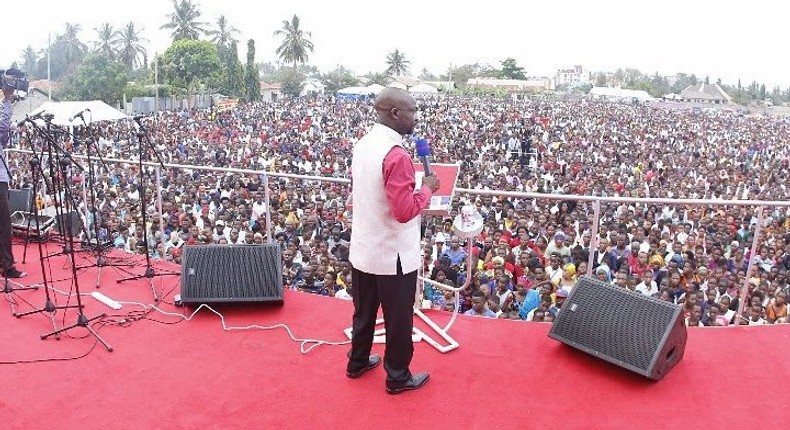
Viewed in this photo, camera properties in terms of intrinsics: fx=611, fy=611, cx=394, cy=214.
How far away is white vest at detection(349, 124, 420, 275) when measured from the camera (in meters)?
2.55

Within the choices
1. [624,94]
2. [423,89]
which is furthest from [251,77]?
[624,94]

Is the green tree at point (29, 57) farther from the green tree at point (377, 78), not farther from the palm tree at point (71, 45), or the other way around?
the green tree at point (377, 78)

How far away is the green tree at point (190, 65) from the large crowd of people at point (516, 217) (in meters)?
23.2

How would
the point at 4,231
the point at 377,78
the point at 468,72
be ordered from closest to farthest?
the point at 4,231, the point at 377,78, the point at 468,72

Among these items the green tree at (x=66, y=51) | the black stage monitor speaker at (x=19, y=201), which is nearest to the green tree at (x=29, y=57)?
the green tree at (x=66, y=51)

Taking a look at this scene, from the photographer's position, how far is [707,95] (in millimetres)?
64375

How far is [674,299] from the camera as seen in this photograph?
21.8 ft

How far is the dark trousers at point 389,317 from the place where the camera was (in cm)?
270

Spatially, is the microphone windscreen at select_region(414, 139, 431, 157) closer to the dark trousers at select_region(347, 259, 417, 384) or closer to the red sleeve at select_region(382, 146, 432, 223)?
the red sleeve at select_region(382, 146, 432, 223)

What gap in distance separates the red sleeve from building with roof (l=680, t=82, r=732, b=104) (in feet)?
226

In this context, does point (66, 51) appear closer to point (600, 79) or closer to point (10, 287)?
point (600, 79)

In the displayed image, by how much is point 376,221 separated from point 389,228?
6 centimetres

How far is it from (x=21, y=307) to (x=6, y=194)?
898 mm

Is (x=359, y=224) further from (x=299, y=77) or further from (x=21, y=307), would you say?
(x=299, y=77)
